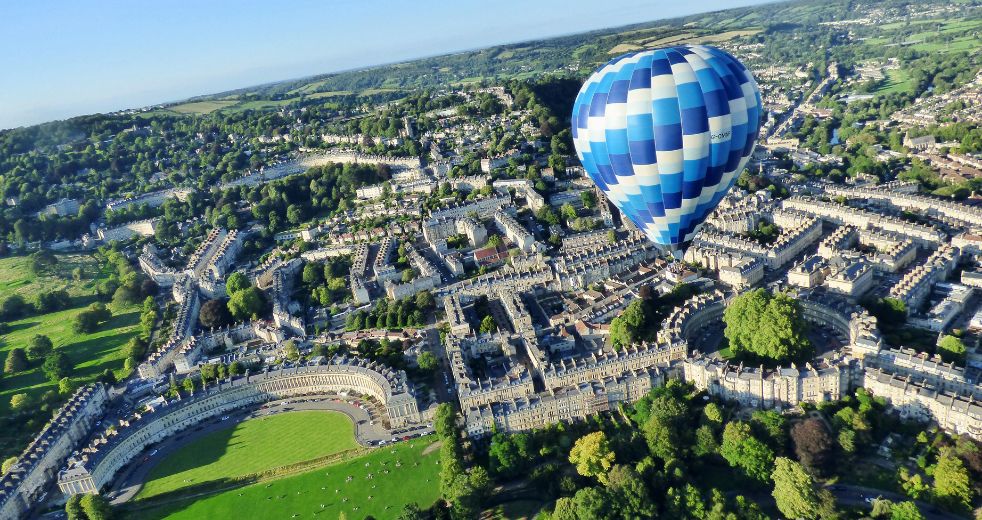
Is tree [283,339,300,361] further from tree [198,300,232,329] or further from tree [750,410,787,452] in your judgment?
tree [750,410,787,452]

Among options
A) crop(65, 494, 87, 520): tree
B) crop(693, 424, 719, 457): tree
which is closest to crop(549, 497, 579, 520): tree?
crop(693, 424, 719, 457): tree

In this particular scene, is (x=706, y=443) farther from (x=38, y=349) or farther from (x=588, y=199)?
(x=38, y=349)

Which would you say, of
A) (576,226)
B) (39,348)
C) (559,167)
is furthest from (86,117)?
(576,226)

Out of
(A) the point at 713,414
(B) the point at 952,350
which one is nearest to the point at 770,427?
(A) the point at 713,414

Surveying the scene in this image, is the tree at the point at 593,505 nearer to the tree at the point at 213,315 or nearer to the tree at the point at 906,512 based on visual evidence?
the tree at the point at 906,512

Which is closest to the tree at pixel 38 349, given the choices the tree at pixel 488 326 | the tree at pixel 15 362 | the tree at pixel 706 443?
the tree at pixel 15 362
